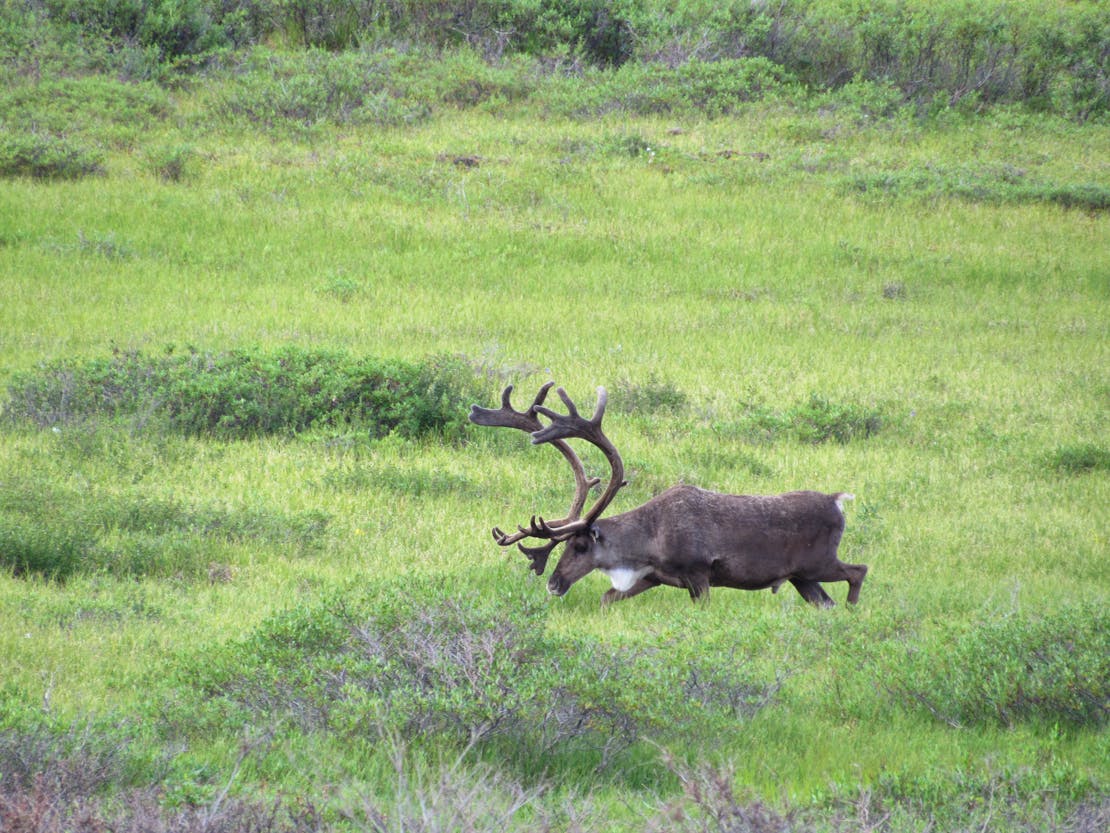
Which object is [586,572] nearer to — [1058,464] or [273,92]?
[1058,464]

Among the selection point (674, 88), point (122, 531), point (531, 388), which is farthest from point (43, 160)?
point (122, 531)

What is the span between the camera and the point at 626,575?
8.14 meters

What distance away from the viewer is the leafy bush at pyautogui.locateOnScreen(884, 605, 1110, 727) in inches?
240

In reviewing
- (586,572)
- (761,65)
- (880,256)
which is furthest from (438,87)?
(586,572)

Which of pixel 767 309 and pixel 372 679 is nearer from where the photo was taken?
pixel 372 679

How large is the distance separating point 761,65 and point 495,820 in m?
26.3

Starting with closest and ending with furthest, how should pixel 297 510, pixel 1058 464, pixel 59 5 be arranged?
pixel 297 510
pixel 1058 464
pixel 59 5

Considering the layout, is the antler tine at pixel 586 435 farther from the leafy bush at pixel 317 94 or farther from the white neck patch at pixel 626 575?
the leafy bush at pixel 317 94

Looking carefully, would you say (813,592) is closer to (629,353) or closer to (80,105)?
(629,353)

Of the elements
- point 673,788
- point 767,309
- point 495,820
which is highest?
point 495,820

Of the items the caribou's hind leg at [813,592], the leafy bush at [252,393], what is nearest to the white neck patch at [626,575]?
the caribou's hind leg at [813,592]

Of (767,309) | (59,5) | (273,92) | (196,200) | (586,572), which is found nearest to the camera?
(586,572)

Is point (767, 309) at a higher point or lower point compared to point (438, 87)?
lower

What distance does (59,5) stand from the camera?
87.3 feet
